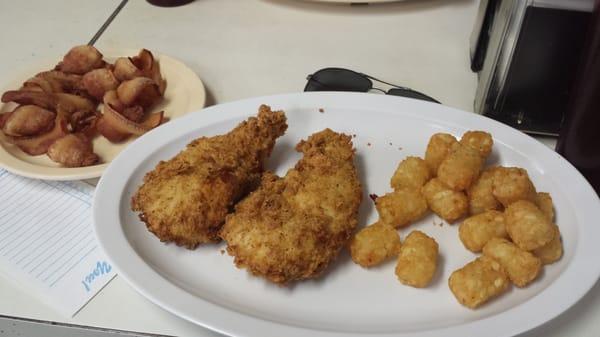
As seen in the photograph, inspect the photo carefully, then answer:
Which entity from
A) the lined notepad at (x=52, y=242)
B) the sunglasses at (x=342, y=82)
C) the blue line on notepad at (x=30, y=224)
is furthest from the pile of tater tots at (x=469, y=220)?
the blue line on notepad at (x=30, y=224)

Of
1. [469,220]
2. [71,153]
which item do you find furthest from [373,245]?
[71,153]

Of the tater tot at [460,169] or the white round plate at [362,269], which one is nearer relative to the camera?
the white round plate at [362,269]

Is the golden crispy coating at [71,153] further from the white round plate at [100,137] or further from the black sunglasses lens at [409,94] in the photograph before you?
the black sunglasses lens at [409,94]

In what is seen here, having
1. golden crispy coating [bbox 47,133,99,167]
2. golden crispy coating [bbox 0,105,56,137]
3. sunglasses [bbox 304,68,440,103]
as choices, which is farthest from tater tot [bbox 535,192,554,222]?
golden crispy coating [bbox 0,105,56,137]

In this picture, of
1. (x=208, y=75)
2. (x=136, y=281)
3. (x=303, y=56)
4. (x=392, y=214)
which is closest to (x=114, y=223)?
(x=136, y=281)

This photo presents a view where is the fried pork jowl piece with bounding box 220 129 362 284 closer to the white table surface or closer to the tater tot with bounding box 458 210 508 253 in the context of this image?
the tater tot with bounding box 458 210 508 253
